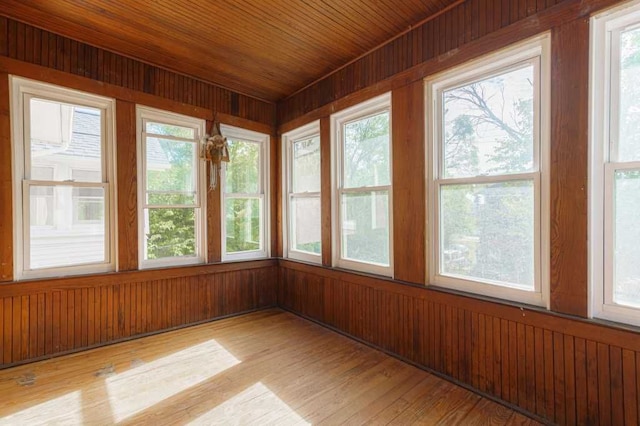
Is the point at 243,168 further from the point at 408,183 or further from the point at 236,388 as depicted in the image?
the point at 236,388

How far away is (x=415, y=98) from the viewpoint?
2.57 m

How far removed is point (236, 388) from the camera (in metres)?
2.26

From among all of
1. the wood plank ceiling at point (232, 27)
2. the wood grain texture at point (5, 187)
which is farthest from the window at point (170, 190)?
the wood grain texture at point (5, 187)

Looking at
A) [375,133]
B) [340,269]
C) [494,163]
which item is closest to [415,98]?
[375,133]

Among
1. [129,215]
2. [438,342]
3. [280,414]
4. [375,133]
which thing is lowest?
[280,414]

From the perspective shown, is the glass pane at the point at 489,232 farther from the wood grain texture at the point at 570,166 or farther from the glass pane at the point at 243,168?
the glass pane at the point at 243,168

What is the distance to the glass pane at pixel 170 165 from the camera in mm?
3367

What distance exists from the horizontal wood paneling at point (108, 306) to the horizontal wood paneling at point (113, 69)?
1.99m

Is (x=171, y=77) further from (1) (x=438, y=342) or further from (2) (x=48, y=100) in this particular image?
(1) (x=438, y=342)

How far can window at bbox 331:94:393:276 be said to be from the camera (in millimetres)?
2932

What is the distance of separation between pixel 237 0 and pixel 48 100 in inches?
81.1

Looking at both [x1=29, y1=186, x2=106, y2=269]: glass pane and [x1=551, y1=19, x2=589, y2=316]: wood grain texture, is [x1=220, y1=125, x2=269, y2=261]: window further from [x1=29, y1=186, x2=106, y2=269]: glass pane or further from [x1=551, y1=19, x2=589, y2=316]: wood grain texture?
[x1=551, y1=19, x2=589, y2=316]: wood grain texture

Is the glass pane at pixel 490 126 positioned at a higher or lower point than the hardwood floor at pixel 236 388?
higher

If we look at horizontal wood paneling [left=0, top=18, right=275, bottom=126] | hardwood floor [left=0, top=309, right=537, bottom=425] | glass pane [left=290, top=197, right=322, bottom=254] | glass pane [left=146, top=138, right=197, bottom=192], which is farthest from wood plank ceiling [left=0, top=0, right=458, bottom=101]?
hardwood floor [left=0, top=309, right=537, bottom=425]
